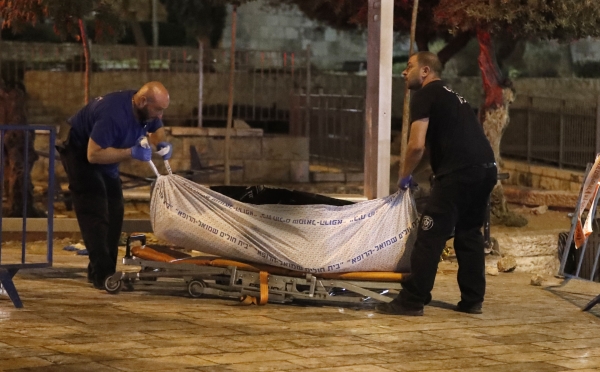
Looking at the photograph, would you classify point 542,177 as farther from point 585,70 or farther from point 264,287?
point 264,287

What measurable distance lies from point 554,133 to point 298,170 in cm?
499

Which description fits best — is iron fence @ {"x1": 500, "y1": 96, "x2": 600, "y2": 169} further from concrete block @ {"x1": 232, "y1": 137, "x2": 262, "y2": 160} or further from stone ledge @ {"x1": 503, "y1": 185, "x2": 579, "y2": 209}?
concrete block @ {"x1": 232, "y1": 137, "x2": 262, "y2": 160}

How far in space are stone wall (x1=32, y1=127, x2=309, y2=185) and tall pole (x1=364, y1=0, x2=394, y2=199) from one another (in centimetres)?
630

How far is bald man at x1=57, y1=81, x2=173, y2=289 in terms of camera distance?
6.94 meters

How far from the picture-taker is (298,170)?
15672 millimetres

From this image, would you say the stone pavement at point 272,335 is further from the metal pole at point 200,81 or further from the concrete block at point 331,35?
the concrete block at point 331,35

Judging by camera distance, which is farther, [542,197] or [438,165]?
[542,197]

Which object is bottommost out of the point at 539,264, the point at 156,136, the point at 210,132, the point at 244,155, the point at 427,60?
the point at 539,264

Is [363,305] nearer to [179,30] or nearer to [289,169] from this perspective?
[289,169]

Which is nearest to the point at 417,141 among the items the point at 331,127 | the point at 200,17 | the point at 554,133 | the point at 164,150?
the point at 164,150

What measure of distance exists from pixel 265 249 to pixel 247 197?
0.52 m

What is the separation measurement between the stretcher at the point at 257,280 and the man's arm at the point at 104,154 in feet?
2.17

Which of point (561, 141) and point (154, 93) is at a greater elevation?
point (154, 93)

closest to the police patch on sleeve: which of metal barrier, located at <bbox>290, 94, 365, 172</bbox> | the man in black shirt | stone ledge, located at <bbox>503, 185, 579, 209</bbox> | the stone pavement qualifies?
the man in black shirt
